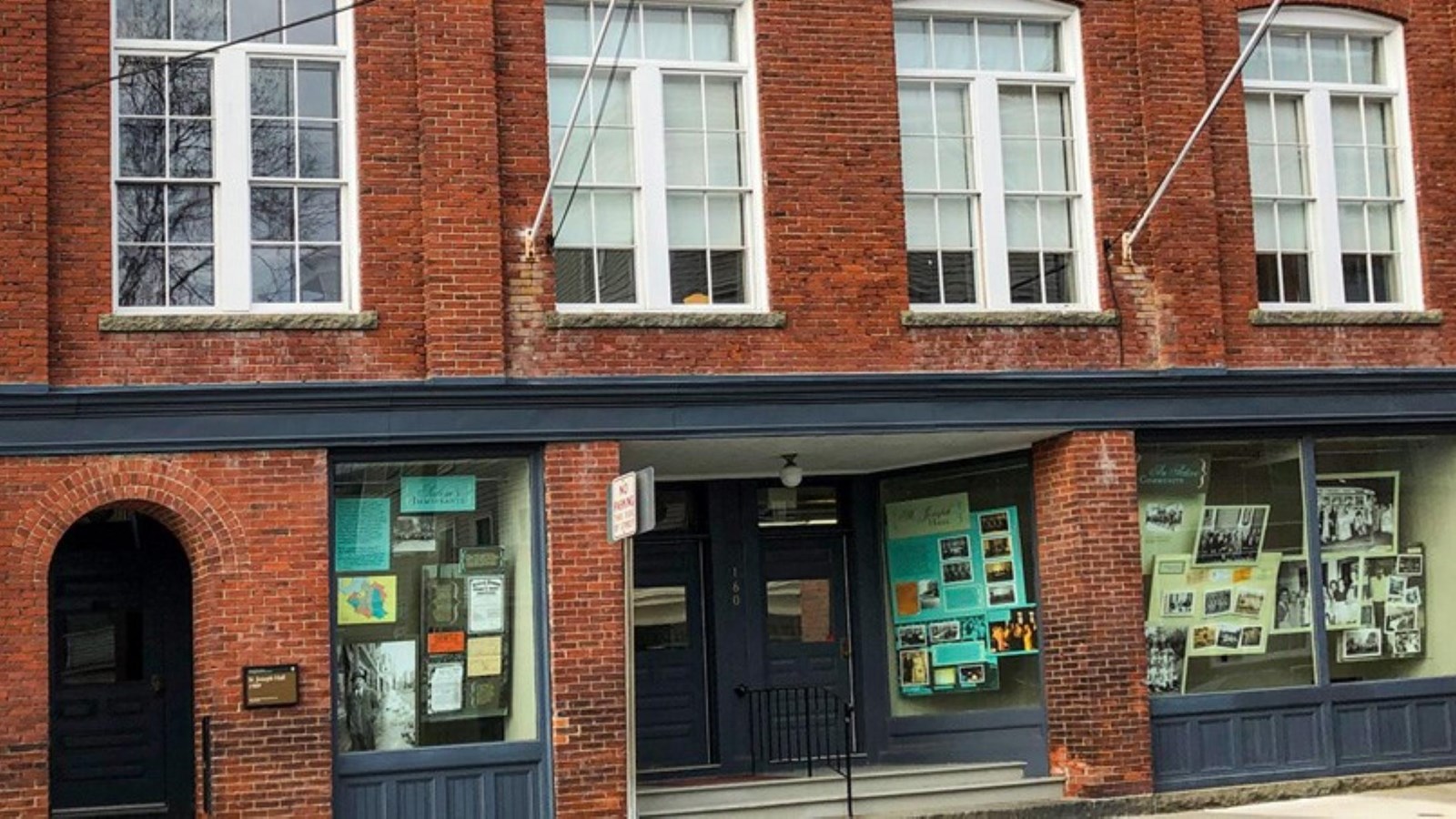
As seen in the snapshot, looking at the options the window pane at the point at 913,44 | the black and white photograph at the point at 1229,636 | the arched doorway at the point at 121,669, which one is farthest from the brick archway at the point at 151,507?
the black and white photograph at the point at 1229,636

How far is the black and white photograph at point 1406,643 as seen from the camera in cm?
1898

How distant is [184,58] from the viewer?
1561cm

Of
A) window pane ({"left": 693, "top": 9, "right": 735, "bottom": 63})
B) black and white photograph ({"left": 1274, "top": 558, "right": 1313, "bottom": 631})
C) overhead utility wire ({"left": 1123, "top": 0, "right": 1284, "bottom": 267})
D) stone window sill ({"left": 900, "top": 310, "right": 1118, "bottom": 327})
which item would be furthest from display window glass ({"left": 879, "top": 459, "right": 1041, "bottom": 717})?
window pane ({"left": 693, "top": 9, "right": 735, "bottom": 63})

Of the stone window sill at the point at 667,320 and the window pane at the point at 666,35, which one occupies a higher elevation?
the window pane at the point at 666,35

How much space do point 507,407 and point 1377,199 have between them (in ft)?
28.9

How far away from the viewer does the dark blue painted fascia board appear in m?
15.0

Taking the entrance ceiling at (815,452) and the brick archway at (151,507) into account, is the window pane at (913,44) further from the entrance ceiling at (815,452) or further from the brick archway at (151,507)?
the brick archway at (151,507)

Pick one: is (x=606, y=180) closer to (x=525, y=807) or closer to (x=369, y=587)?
(x=369, y=587)

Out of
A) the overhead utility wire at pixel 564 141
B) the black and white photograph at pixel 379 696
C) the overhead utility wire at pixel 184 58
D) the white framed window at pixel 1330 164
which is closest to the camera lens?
the overhead utility wire at pixel 184 58

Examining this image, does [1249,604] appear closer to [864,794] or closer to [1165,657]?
[1165,657]

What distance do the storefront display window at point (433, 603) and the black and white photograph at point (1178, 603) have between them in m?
5.96

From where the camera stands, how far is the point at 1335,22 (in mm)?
18984

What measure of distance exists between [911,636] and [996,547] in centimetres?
134

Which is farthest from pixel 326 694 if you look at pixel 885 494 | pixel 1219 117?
pixel 1219 117
